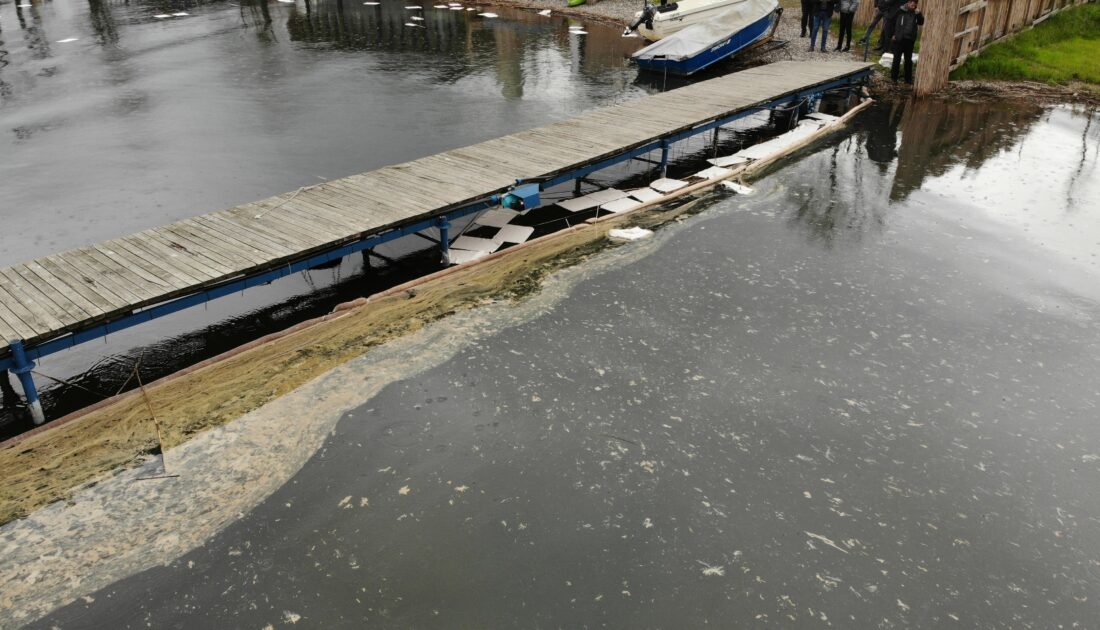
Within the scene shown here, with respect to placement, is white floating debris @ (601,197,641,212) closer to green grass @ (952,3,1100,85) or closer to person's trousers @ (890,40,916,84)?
person's trousers @ (890,40,916,84)

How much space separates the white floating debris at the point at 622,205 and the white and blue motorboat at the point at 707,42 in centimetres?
889

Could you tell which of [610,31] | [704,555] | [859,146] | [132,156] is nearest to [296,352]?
[704,555]

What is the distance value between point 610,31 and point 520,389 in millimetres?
21665

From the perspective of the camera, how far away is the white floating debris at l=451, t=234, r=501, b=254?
11.8m

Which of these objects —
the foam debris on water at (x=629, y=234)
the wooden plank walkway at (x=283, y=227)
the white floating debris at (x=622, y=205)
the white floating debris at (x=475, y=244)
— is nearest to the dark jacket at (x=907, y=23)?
the wooden plank walkway at (x=283, y=227)

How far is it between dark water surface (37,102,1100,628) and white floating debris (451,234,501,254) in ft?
6.59

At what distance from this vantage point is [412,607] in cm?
591

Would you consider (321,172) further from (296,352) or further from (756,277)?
(756,277)

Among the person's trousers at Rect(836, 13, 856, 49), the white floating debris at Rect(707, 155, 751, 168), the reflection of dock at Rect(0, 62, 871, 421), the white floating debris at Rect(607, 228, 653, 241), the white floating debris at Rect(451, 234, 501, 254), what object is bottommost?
the white floating debris at Rect(451, 234, 501, 254)

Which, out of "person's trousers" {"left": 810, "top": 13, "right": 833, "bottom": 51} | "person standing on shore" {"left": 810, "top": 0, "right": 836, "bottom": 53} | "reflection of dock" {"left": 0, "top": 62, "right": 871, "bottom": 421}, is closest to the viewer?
"reflection of dock" {"left": 0, "top": 62, "right": 871, "bottom": 421}

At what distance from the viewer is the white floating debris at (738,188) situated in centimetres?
1356

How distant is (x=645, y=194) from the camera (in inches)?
542

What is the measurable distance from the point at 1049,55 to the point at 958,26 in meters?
3.30

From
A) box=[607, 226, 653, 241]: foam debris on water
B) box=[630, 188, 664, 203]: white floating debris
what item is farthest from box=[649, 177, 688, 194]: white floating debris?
box=[607, 226, 653, 241]: foam debris on water
